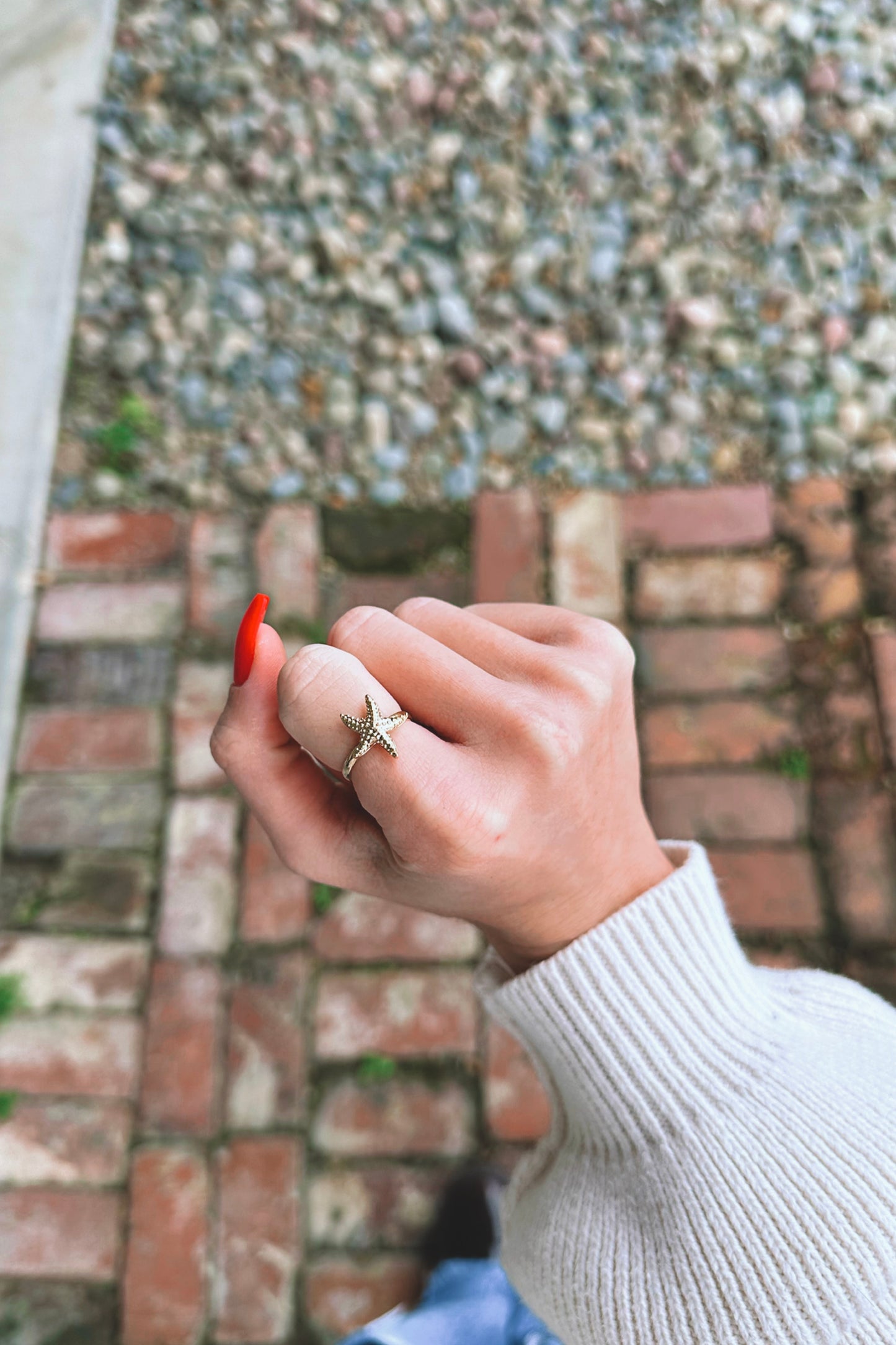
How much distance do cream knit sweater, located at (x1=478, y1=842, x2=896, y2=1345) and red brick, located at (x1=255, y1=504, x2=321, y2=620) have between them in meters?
1.15

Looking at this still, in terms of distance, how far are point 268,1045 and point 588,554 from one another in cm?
129

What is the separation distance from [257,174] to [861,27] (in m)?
1.73

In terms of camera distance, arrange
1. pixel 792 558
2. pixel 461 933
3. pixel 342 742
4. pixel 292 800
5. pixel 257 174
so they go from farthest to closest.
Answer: pixel 257 174, pixel 792 558, pixel 461 933, pixel 292 800, pixel 342 742

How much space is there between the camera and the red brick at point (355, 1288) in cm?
191

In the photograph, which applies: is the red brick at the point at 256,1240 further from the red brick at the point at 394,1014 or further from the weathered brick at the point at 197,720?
the weathered brick at the point at 197,720

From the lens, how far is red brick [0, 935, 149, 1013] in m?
2.07

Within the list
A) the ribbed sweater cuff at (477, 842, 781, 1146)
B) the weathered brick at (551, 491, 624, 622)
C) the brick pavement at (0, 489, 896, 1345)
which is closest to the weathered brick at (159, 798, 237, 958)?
the brick pavement at (0, 489, 896, 1345)

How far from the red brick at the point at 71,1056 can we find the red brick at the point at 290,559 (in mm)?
961

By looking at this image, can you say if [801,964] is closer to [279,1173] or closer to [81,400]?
[279,1173]

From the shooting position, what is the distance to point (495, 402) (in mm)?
2451

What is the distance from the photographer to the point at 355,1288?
1.93 meters

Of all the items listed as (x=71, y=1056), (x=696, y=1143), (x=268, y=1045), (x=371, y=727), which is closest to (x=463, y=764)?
(x=371, y=727)

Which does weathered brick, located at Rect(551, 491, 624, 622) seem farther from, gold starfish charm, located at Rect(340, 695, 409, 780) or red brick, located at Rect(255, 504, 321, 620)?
gold starfish charm, located at Rect(340, 695, 409, 780)

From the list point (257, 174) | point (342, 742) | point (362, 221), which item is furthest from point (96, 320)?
point (342, 742)
